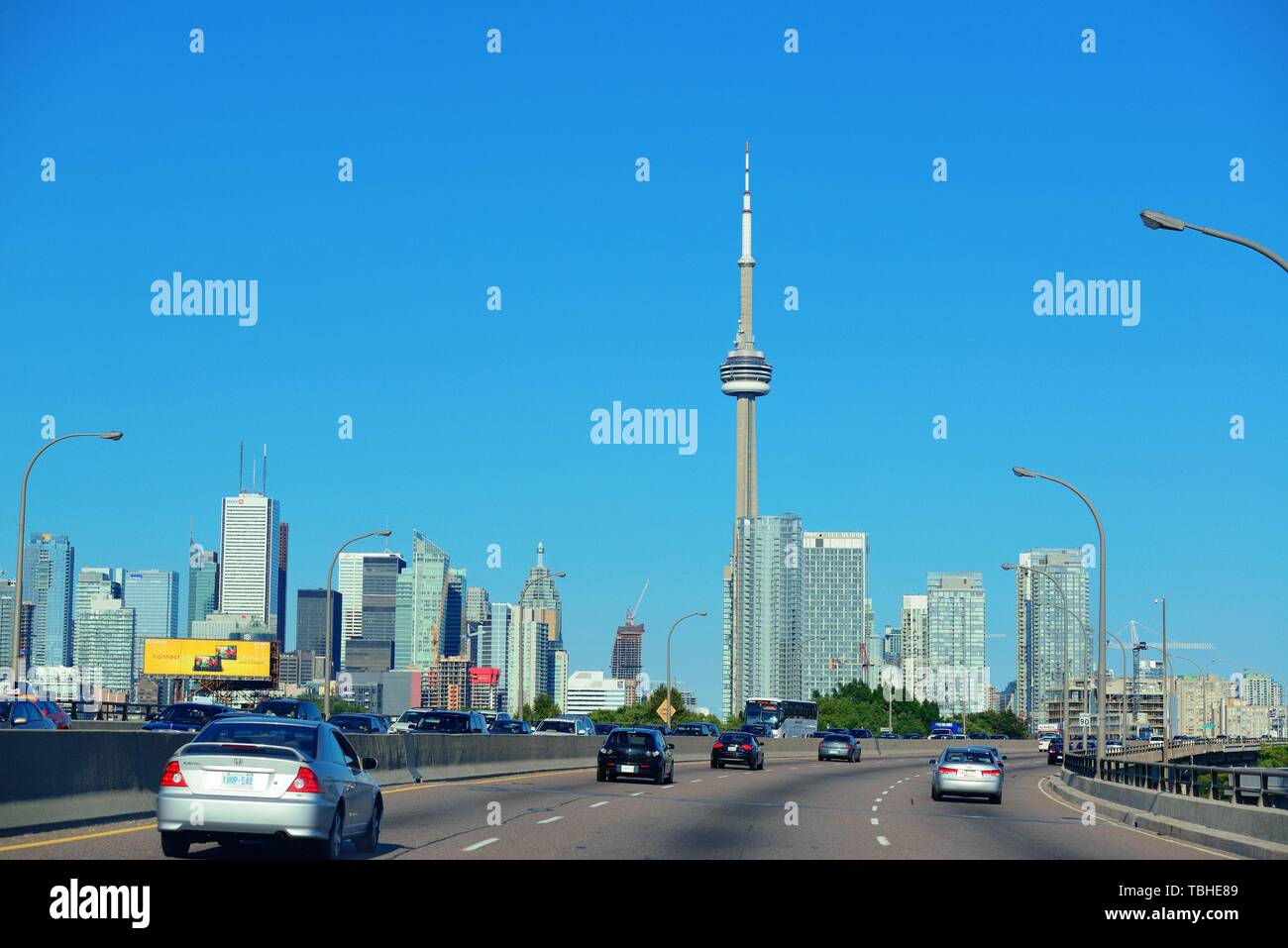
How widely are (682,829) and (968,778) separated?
611 inches

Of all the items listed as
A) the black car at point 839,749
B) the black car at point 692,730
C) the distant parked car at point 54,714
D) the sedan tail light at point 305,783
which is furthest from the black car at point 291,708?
the black car at point 839,749

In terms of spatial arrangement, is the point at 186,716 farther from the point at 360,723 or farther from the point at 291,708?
the point at 360,723

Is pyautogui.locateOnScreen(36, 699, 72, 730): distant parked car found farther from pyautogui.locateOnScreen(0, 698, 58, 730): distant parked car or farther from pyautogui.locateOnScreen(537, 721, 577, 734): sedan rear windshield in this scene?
pyautogui.locateOnScreen(537, 721, 577, 734): sedan rear windshield

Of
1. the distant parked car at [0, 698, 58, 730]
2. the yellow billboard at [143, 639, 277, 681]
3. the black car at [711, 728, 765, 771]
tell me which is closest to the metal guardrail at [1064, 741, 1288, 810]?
the black car at [711, 728, 765, 771]

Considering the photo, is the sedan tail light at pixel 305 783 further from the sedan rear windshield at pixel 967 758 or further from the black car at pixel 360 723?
the black car at pixel 360 723

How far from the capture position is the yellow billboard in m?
152

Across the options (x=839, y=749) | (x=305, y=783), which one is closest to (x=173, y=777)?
(x=305, y=783)

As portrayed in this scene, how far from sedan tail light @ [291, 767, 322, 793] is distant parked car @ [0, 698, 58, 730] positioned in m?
22.7

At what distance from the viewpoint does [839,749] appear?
A: 84.2 meters

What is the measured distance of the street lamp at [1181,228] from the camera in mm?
24266

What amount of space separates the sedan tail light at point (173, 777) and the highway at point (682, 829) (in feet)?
2.94
